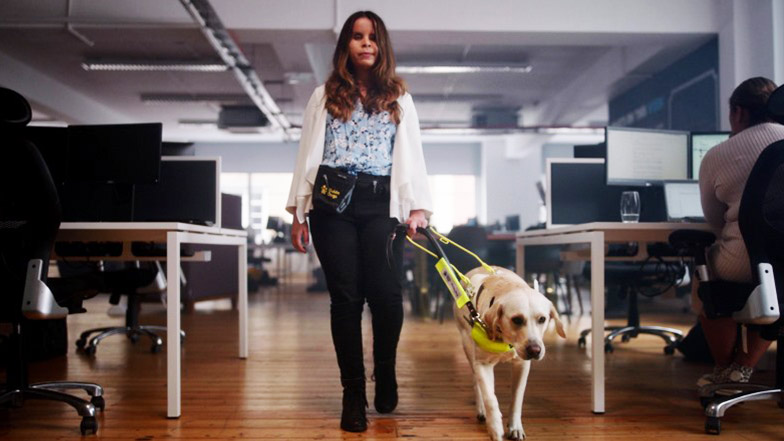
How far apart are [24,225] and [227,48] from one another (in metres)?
5.14

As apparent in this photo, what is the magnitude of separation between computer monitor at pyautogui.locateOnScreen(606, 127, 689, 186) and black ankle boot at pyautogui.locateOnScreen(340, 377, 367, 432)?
1.88 meters

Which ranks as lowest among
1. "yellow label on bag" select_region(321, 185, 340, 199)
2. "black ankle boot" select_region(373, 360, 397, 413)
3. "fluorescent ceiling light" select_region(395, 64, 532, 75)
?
"black ankle boot" select_region(373, 360, 397, 413)

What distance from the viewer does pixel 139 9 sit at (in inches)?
244

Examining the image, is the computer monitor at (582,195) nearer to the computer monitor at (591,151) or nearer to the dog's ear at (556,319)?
the computer monitor at (591,151)

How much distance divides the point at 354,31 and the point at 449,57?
285 inches

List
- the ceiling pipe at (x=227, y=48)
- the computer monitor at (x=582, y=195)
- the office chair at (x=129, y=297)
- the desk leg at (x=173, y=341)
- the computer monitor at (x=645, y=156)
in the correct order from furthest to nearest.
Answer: the ceiling pipe at (x=227, y=48)
the office chair at (x=129, y=297)
the computer monitor at (x=582, y=195)
the computer monitor at (x=645, y=156)
the desk leg at (x=173, y=341)

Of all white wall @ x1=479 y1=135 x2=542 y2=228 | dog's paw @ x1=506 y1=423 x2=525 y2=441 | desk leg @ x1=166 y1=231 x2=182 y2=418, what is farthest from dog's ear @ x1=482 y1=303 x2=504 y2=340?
white wall @ x1=479 y1=135 x2=542 y2=228

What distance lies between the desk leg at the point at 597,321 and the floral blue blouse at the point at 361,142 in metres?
0.88

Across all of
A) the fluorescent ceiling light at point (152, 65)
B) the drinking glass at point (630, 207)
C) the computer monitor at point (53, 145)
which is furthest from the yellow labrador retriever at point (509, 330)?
the fluorescent ceiling light at point (152, 65)

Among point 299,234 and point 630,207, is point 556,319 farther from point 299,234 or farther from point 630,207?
point 630,207

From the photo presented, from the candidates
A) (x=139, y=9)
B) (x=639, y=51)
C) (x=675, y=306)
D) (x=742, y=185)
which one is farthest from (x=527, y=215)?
(x=742, y=185)

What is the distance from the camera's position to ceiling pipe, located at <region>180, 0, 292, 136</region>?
5.71m

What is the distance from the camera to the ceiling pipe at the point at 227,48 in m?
5.71

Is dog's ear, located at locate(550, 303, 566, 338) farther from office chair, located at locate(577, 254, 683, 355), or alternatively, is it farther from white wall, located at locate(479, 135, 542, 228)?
white wall, located at locate(479, 135, 542, 228)
